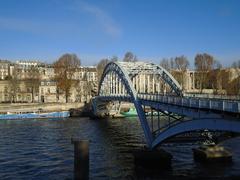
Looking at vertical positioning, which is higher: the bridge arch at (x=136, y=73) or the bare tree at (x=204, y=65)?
the bare tree at (x=204, y=65)

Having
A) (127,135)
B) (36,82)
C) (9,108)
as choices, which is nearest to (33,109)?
(9,108)

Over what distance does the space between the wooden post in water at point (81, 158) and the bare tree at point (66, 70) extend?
80149 millimetres

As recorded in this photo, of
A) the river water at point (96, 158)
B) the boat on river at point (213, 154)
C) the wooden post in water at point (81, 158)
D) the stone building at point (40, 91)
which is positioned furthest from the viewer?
the stone building at point (40, 91)

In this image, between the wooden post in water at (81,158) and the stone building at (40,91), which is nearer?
the wooden post in water at (81,158)

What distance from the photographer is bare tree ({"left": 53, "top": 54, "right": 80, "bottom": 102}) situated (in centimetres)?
10556

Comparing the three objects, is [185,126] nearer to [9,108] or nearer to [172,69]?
[9,108]

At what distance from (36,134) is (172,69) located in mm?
72121

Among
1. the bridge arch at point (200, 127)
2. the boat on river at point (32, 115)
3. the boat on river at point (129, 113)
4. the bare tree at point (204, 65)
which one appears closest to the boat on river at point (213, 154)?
the bridge arch at point (200, 127)

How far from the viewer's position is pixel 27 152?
1673 inches

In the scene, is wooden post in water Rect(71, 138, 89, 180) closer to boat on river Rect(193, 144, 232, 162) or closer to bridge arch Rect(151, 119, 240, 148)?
bridge arch Rect(151, 119, 240, 148)

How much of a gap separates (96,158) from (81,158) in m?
13.7

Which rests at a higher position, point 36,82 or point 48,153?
point 36,82

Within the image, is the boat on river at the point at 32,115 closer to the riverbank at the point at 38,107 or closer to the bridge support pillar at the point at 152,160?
the riverbank at the point at 38,107

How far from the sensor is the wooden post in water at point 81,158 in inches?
1002
